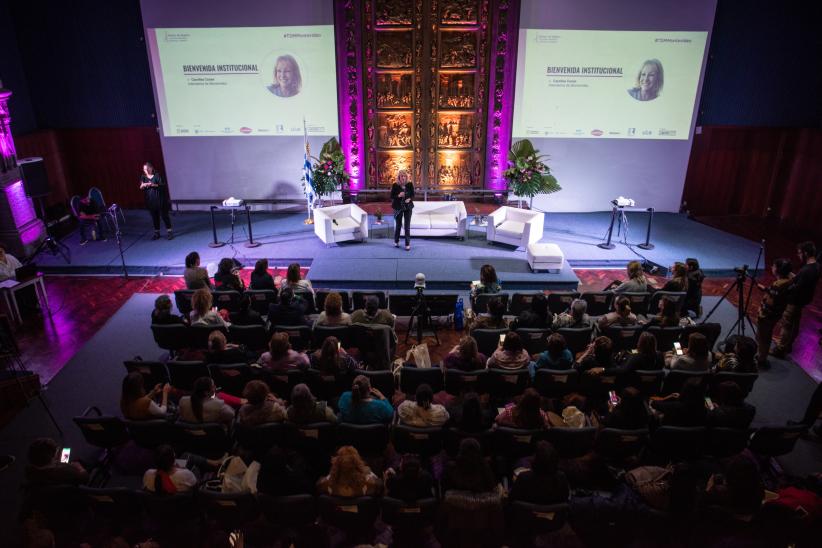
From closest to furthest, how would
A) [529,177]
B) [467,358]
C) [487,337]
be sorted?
[467,358] < [487,337] < [529,177]

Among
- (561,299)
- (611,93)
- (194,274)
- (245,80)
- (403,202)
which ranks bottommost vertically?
(561,299)

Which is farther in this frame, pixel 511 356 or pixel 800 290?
pixel 800 290

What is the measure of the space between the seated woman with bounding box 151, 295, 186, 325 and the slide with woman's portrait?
6.50 metres

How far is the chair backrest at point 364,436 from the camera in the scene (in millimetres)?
4250

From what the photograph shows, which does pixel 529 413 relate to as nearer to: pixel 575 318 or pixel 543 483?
pixel 543 483

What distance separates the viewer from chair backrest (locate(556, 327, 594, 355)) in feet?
18.9

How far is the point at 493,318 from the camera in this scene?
577cm

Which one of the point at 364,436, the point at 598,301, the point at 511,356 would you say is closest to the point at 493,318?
the point at 511,356

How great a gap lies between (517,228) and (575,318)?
160 inches

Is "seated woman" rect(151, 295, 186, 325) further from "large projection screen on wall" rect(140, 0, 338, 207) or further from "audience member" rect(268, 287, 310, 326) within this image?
"large projection screen on wall" rect(140, 0, 338, 207)

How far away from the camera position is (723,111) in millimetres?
11461

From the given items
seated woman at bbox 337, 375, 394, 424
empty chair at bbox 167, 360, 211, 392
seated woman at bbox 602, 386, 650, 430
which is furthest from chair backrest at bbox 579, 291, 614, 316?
empty chair at bbox 167, 360, 211, 392

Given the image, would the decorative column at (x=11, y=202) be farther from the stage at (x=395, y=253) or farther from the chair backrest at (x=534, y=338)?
the chair backrest at (x=534, y=338)

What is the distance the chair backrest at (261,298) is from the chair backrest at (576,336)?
3.30m
